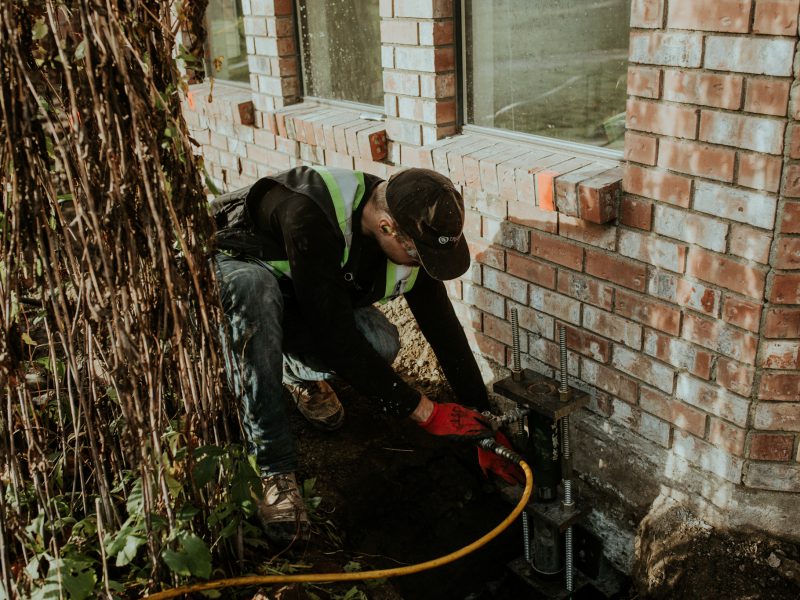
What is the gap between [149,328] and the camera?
2.06m

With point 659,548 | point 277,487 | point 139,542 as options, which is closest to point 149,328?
point 139,542

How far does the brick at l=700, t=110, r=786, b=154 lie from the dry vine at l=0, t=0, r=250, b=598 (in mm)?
1397

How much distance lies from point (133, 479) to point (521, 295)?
5.05ft

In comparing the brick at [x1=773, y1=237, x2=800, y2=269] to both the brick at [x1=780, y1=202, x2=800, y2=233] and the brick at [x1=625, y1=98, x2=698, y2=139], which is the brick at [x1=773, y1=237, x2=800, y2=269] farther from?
the brick at [x1=625, y1=98, x2=698, y2=139]

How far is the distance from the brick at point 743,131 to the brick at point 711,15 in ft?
0.75

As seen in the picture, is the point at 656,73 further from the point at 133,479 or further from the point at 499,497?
the point at 133,479

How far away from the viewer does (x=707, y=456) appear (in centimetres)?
255

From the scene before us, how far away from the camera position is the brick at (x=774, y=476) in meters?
2.45

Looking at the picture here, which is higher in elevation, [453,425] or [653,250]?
[653,250]

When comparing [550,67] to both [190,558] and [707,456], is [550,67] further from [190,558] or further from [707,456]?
[190,558]

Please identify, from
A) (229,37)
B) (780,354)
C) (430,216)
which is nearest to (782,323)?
(780,354)

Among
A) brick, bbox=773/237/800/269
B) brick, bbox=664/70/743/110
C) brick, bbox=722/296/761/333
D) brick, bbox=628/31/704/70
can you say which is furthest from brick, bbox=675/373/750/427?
brick, bbox=628/31/704/70

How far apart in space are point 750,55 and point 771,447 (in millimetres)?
1160

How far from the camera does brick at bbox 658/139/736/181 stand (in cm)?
223
